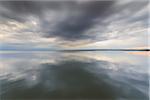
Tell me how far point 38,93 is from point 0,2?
19.4 ft

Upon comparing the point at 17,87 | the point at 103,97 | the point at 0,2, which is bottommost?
the point at 103,97

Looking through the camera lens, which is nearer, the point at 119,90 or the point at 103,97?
the point at 103,97

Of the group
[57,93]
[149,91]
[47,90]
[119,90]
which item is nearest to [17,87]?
[47,90]

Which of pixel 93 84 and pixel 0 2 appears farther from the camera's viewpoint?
A: pixel 0 2

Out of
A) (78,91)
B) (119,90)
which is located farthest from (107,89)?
(78,91)

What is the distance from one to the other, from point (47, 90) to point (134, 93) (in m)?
3.25

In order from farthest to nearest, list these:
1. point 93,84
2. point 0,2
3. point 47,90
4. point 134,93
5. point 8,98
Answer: point 0,2, point 93,84, point 47,90, point 134,93, point 8,98

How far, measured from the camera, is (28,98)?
9.03 ft

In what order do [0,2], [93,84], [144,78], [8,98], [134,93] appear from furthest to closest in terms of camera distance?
[0,2], [144,78], [93,84], [134,93], [8,98]

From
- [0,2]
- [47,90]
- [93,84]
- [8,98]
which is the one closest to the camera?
[8,98]

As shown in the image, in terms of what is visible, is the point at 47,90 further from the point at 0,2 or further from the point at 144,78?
the point at 0,2

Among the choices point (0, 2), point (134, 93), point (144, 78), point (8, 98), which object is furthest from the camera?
point (0, 2)

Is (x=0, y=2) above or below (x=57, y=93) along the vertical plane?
above

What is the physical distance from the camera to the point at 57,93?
118 inches
